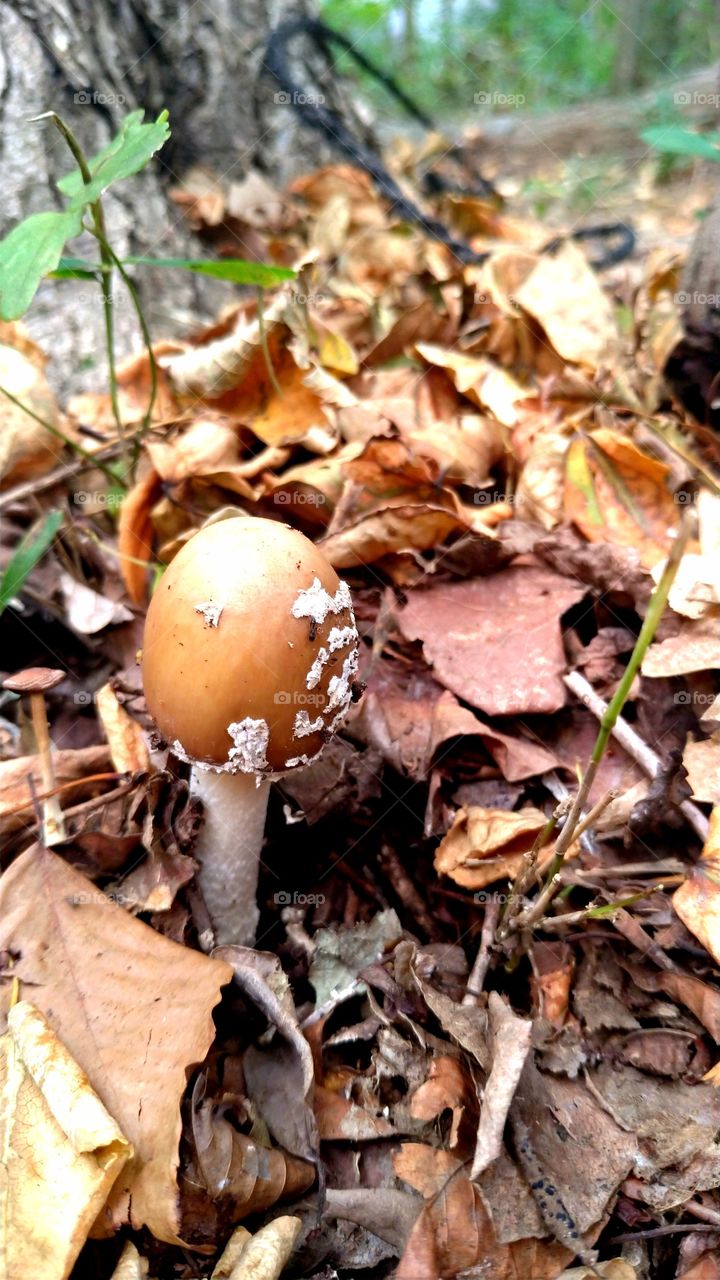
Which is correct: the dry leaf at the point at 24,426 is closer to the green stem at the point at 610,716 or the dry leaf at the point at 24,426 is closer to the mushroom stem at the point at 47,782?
the mushroom stem at the point at 47,782

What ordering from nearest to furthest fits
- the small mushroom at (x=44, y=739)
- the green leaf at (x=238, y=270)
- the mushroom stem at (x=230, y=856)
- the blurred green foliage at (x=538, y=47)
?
the small mushroom at (x=44, y=739) → the mushroom stem at (x=230, y=856) → the green leaf at (x=238, y=270) → the blurred green foliage at (x=538, y=47)

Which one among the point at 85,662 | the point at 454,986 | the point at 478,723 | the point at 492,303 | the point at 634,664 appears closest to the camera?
the point at 634,664

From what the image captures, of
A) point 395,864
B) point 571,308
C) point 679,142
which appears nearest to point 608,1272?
point 395,864

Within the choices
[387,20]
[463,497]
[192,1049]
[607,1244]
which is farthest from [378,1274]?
[387,20]

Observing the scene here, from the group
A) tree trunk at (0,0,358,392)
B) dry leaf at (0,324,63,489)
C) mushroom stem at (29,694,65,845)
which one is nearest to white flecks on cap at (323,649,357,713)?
mushroom stem at (29,694,65,845)

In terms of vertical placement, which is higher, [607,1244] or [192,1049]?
[192,1049]

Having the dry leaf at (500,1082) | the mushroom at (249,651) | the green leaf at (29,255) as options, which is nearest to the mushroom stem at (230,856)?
the mushroom at (249,651)

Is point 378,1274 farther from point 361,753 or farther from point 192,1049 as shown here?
point 361,753
